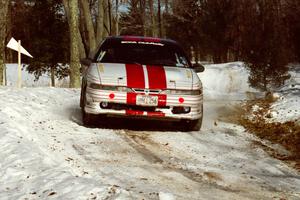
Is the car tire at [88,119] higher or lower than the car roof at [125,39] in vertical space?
lower

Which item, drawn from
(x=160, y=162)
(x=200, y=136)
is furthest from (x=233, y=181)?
(x=200, y=136)

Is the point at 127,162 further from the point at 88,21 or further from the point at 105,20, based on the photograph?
the point at 105,20

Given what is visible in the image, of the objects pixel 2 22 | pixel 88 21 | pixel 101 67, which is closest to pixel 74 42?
pixel 2 22

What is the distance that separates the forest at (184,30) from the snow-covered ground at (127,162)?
7.92 feet

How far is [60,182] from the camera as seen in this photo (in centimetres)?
474

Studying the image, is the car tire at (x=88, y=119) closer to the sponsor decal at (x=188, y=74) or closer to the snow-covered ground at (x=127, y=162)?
the snow-covered ground at (x=127, y=162)

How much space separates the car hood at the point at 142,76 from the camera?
7.76m

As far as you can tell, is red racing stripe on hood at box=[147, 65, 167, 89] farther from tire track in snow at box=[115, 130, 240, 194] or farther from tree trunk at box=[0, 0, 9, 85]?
tree trunk at box=[0, 0, 9, 85]

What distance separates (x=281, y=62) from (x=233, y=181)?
50.5 feet

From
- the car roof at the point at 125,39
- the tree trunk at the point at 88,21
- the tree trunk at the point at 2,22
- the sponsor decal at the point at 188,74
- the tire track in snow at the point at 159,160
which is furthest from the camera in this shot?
the tree trunk at the point at 88,21

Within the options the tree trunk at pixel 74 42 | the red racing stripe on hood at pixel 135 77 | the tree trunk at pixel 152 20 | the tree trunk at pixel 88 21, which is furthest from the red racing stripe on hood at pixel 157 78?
the tree trunk at pixel 152 20

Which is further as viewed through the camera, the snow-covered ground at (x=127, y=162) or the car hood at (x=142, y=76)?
the car hood at (x=142, y=76)

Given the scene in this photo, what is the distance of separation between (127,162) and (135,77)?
2.22 meters

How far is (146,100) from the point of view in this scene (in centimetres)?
776
